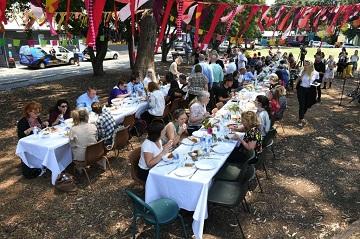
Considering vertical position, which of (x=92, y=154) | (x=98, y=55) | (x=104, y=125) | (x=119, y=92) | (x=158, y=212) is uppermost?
(x=98, y=55)

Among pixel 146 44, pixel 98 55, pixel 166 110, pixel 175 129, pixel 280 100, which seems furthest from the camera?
pixel 98 55

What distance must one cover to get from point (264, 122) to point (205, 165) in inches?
84.3

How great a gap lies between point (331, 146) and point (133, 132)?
5.19 meters

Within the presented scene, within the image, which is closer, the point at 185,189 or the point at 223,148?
the point at 185,189

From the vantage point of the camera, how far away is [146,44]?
1299 cm

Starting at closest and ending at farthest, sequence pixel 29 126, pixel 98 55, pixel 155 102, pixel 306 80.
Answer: pixel 29 126 → pixel 155 102 → pixel 306 80 → pixel 98 55

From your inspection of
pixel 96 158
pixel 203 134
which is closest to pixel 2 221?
pixel 96 158

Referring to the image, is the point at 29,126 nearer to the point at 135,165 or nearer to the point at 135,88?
the point at 135,165

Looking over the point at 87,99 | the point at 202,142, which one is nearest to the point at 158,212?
the point at 202,142

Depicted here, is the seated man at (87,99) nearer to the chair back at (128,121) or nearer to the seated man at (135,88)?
the chair back at (128,121)

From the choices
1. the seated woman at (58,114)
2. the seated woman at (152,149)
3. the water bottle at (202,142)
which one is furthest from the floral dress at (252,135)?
the seated woman at (58,114)

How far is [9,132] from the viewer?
9633 millimetres

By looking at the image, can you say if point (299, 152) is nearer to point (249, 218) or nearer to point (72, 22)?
point (249, 218)

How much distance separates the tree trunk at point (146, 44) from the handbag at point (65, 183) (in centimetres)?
741
